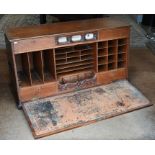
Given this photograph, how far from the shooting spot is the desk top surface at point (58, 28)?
1985mm

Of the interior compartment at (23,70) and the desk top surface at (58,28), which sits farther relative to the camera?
the interior compartment at (23,70)

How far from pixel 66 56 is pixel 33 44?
36 centimetres

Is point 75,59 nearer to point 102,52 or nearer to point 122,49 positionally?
point 102,52

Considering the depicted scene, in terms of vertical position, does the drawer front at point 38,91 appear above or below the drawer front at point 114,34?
below

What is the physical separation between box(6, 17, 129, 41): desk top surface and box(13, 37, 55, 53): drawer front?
38 mm

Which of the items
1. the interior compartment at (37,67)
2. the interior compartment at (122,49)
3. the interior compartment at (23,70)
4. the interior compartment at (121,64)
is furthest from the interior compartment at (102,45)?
the interior compartment at (23,70)

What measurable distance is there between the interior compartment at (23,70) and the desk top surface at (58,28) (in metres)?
0.19

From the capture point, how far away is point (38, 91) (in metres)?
2.17

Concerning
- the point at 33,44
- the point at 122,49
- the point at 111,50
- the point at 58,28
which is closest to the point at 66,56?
the point at 58,28

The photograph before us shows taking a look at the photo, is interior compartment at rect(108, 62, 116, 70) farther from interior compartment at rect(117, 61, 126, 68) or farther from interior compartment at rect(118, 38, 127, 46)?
interior compartment at rect(118, 38, 127, 46)

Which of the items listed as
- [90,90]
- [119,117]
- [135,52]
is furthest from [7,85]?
[135,52]

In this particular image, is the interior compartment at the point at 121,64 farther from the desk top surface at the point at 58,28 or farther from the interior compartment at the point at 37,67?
the interior compartment at the point at 37,67

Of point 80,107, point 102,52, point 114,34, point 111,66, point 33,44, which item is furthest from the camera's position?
point 111,66

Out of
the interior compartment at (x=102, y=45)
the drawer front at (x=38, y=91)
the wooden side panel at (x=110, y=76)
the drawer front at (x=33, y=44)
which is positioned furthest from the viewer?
the wooden side panel at (x=110, y=76)
